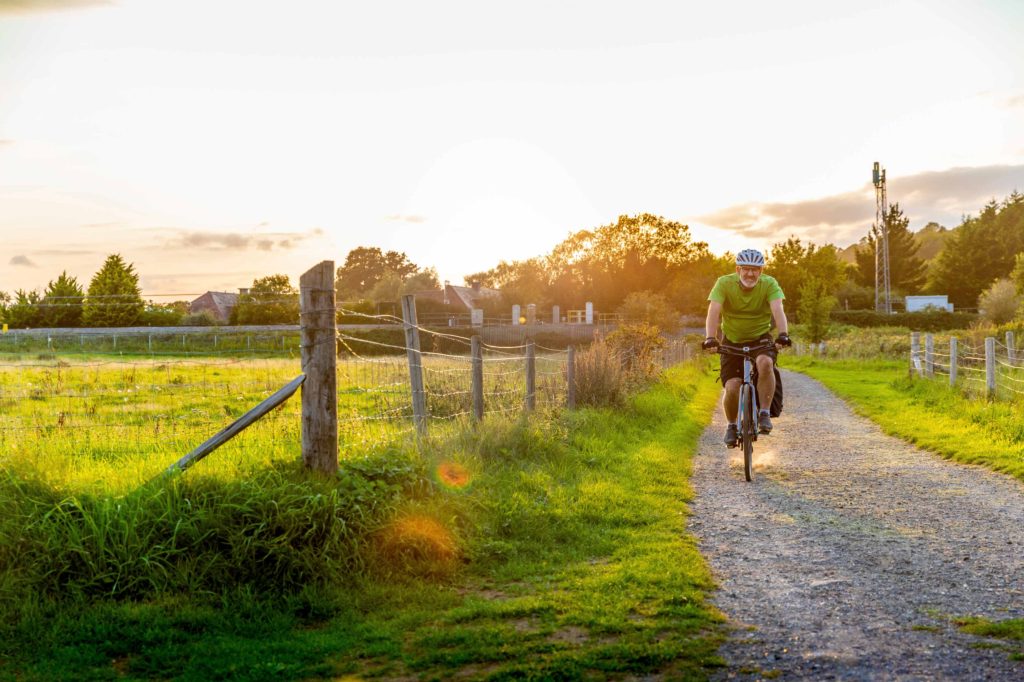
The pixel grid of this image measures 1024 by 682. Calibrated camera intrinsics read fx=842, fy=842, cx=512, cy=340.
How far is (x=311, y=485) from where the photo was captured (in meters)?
5.89

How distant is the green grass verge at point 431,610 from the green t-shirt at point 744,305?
110 inches

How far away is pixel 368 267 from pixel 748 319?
125 m

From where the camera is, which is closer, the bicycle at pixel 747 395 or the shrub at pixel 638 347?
the bicycle at pixel 747 395

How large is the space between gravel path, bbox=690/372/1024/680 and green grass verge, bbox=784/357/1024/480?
613 mm

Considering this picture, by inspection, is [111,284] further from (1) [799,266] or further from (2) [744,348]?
(1) [799,266]

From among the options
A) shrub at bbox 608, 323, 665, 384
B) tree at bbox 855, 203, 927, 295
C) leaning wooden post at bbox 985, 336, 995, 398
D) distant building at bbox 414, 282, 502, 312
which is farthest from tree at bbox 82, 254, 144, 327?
tree at bbox 855, 203, 927, 295

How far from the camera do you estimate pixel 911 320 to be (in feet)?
202

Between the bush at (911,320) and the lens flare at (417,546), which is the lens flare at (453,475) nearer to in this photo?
the lens flare at (417,546)

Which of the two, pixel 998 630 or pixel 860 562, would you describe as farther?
pixel 860 562

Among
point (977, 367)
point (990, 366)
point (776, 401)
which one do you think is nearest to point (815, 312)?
point (977, 367)

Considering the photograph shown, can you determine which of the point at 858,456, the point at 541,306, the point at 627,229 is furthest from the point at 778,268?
the point at 858,456

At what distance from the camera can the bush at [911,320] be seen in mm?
61281

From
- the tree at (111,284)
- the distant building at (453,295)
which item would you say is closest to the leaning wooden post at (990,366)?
the tree at (111,284)

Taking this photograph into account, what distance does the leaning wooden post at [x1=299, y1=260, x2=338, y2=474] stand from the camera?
624cm
